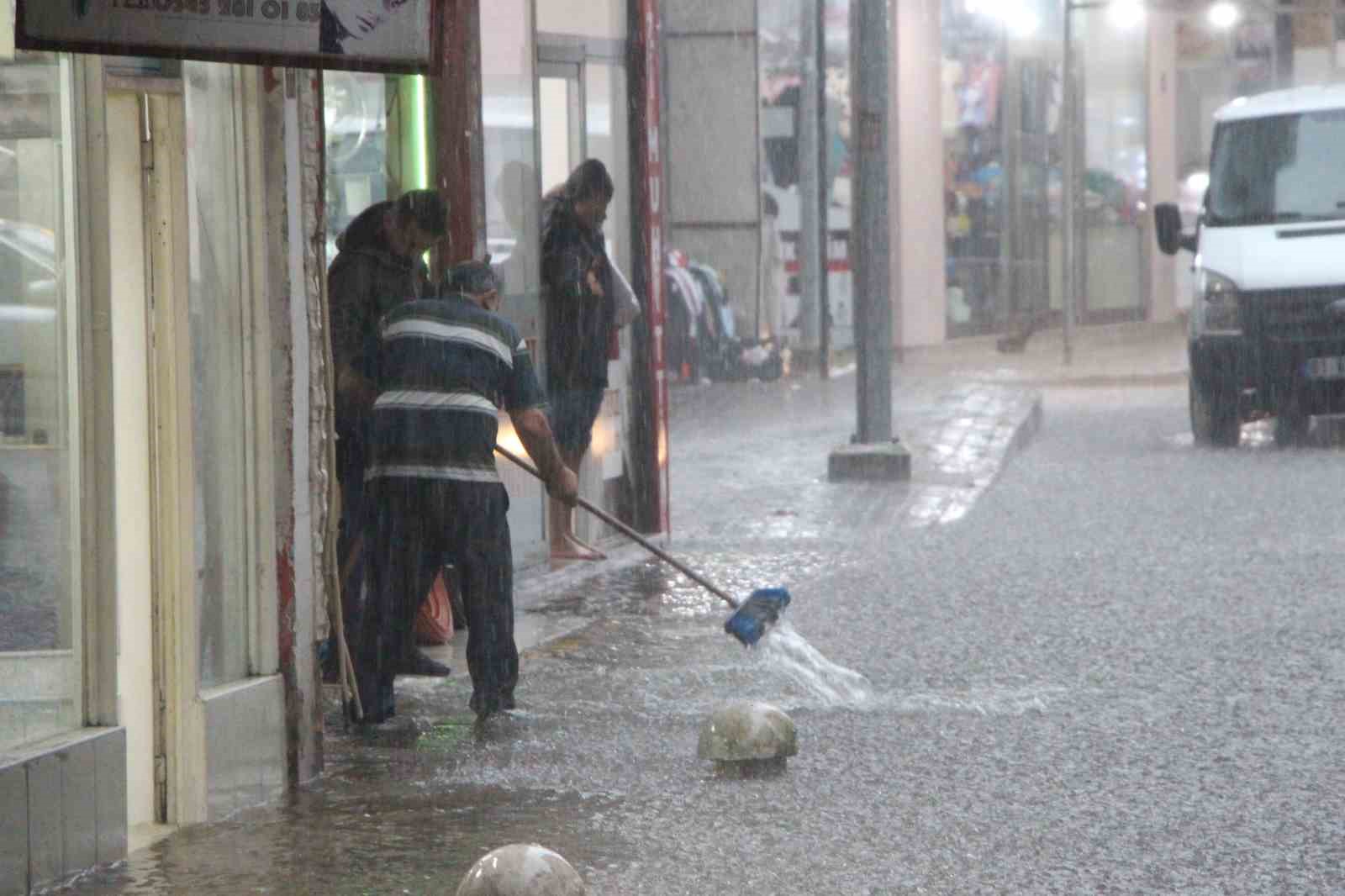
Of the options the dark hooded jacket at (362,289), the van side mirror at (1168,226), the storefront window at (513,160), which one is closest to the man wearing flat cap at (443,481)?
the dark hooded jacket at (362,289)

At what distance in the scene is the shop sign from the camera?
581cm

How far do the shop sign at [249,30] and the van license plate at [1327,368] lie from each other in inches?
427

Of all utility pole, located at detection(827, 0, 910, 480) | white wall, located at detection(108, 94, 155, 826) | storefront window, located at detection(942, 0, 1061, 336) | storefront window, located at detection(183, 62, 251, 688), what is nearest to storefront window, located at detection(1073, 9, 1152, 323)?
storefront window, located at detection(942, 0, 1061, 336)

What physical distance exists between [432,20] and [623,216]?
5804mm

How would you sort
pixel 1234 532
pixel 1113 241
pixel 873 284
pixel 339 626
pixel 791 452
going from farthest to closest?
pixel 1113 241 → pixel 791 452 → pixel 873 284 → pixel 1234 532 → pixel 339 626

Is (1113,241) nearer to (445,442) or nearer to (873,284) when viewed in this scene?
(873,284)

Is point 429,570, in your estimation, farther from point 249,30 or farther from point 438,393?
point 249,30

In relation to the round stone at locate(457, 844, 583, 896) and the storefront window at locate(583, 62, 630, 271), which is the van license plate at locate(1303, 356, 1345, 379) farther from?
the round stone at locate(457, 844, 583, 896)

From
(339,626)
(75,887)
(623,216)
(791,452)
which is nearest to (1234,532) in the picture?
(623,216)

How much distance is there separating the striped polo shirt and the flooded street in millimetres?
844

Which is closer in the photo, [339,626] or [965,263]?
[339,626]

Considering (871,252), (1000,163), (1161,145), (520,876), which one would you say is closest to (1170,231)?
(871,252)

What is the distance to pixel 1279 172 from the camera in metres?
17.6

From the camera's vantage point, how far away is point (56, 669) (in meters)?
6.06
